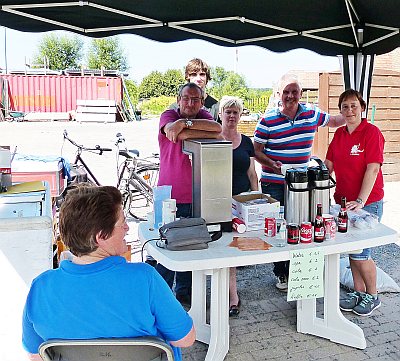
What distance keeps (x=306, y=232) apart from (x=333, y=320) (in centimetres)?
70

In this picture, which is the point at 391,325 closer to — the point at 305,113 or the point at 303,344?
the point at 303,344

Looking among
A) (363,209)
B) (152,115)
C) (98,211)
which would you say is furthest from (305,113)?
(152,115)

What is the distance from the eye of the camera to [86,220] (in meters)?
1.27

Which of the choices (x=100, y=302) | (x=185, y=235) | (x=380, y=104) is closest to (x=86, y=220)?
(x=100, y=302)

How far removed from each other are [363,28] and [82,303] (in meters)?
3.54

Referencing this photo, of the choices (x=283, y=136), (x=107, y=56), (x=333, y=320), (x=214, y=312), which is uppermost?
(x=107, y=56)

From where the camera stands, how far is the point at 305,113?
3.16 m

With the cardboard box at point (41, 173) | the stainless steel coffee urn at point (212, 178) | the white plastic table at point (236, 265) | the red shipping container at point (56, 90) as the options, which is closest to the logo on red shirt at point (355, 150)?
the white plastic table at point (236, 265)

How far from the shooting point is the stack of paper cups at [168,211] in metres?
2.24

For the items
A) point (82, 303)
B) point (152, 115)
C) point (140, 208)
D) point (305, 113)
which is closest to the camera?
point (82, 303)

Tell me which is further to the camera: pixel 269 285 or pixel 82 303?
pixel 269 285

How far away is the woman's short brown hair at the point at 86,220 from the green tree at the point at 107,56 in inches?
1716

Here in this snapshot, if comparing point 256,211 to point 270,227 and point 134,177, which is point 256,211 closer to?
point 270,227

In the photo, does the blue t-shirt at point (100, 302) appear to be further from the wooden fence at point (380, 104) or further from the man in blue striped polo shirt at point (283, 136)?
the wooden fence at point (380, 104)
